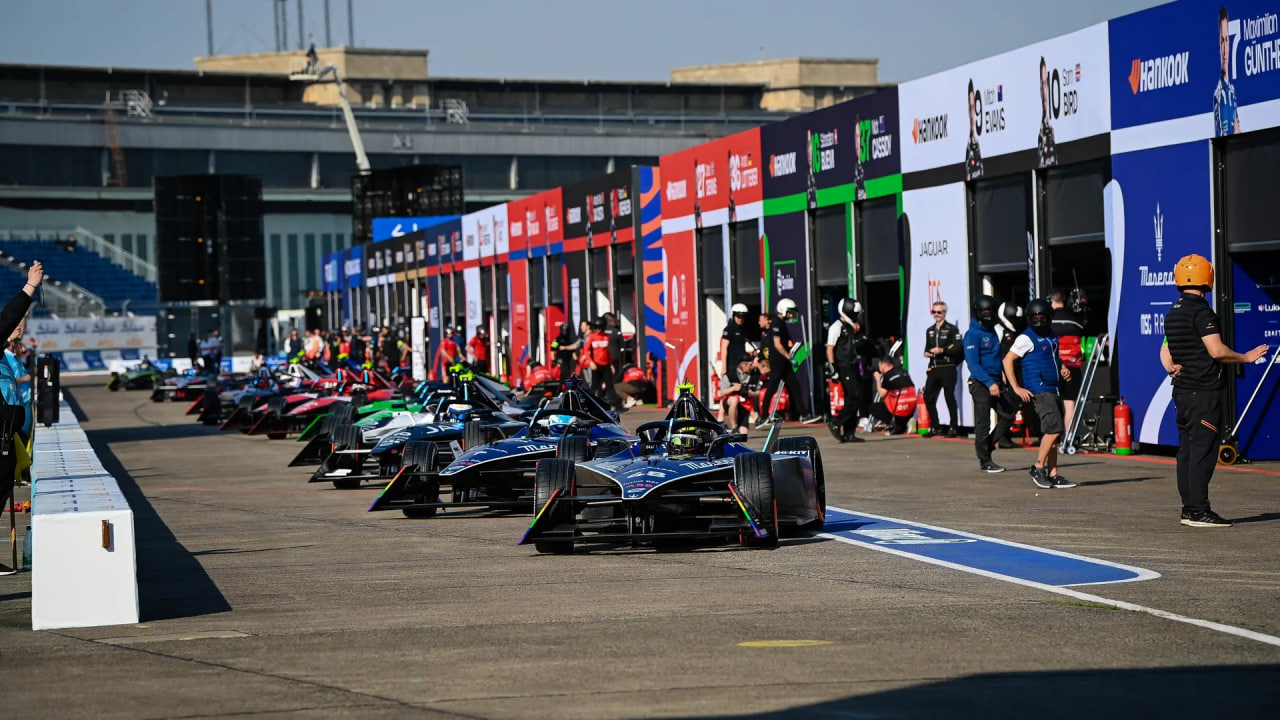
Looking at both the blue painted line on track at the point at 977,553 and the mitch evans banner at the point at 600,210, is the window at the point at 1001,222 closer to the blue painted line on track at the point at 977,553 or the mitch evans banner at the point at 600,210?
the blue painted line on track at the point at 977,553

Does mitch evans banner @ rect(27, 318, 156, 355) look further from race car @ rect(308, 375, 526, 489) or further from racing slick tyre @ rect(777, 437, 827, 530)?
racing slick tyre @ rect(777, 437, 827, 530)

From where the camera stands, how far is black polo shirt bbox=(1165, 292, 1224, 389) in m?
11.6

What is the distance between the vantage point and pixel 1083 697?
6.17 metres

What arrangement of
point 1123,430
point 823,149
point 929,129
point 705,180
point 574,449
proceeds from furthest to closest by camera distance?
1. point 705,180
2. point 823,149
3. point 929,129
4. point 1123,430
5. point 574,449

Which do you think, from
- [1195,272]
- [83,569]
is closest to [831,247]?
[1195,272]

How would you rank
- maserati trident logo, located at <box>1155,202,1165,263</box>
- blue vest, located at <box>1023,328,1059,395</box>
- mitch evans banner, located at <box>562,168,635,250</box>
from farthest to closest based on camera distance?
1. mitch evans banner, located at <box>562,168,635,250</box>
2. maserati trident logo, located at <box>1155,202,1165,263</box>
3. blue vest, located at <box>1023,328,1059,395</box>

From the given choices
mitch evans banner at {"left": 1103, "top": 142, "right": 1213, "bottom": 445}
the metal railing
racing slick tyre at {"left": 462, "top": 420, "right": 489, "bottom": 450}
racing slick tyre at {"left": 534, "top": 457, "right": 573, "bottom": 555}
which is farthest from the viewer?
the metal railing

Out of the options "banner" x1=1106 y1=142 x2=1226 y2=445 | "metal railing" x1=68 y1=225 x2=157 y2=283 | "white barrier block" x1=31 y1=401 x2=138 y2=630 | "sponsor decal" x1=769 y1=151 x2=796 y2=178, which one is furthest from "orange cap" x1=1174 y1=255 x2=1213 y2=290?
"metal railing" x1=68 y1=225 x2=157 y2=283

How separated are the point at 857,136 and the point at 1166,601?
16553 millimetres

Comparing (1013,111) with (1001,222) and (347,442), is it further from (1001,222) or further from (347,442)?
(347,442)

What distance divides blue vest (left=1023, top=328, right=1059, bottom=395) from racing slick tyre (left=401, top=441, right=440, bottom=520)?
526cm

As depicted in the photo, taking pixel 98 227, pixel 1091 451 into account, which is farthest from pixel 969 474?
pixel 98 227

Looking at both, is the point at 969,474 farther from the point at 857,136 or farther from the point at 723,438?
the point at 857,136

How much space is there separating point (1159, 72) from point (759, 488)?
8.60 meters
